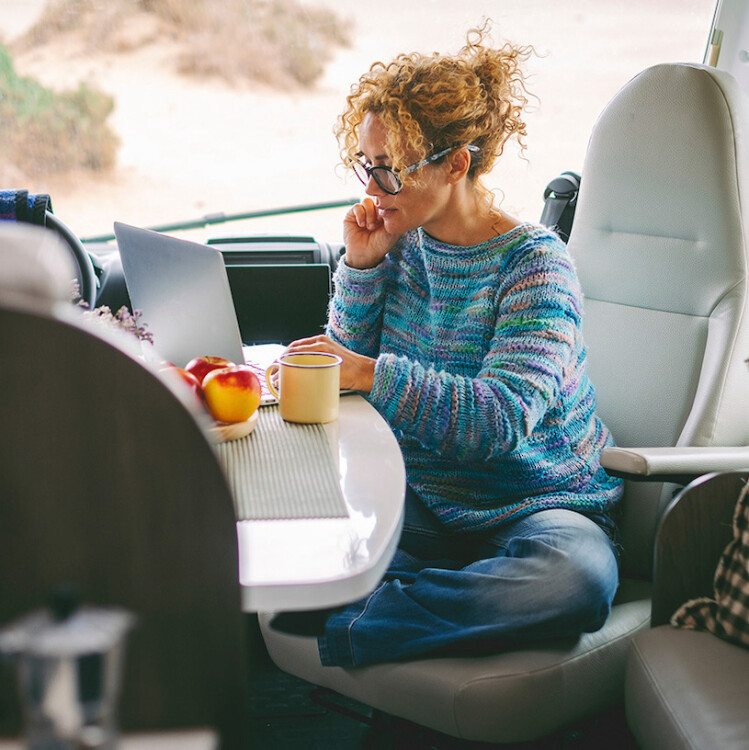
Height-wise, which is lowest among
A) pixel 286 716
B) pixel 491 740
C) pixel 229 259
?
pixel 286 716

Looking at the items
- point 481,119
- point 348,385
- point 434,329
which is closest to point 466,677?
point 348,385

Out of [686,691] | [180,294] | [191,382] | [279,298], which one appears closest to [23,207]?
[180,294]

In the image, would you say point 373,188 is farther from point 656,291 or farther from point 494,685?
point 494,685

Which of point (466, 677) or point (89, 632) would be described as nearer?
point (89, 632)

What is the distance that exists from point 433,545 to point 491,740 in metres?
0.35

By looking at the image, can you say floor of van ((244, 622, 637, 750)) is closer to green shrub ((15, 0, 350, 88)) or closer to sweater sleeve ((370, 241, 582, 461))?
sweater sleeve ((370, 241, 582, 461))

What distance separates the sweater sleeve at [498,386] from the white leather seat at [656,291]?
6.2 inches

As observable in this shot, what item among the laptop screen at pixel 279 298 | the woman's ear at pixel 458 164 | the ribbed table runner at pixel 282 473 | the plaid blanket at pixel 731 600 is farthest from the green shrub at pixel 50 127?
the plaid blanket at pixel 731 600

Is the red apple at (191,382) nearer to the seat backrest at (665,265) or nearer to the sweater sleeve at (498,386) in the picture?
the sweater sleeve at (498,386)

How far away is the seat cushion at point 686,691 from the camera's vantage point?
87 cm

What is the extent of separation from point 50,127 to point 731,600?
1996mm

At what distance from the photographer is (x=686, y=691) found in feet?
3.05

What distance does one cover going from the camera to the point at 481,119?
4.48 ft

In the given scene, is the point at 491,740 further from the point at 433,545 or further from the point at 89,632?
the point at 89,632
